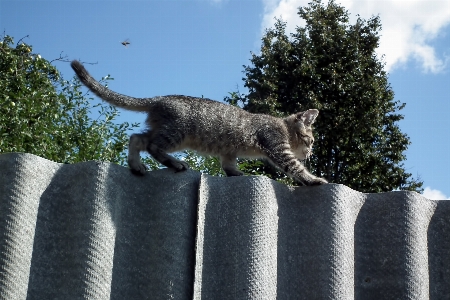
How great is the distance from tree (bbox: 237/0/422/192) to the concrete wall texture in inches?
496

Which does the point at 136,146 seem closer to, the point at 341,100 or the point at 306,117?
the point at 306,117

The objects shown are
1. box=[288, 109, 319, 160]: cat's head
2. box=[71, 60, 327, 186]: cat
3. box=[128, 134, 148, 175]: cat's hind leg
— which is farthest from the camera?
box=[288, 109, 319, 160]: cat's head

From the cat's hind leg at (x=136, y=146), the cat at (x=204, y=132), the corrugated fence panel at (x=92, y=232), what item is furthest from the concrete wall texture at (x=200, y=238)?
the cat at (x=204, y=132)

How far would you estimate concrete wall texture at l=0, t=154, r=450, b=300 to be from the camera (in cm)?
196

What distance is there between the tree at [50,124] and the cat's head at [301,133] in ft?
4.72

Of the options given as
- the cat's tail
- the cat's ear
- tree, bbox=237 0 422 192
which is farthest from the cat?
tree, bbox=237 0 422 192

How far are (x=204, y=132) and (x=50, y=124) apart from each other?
4.64 ft

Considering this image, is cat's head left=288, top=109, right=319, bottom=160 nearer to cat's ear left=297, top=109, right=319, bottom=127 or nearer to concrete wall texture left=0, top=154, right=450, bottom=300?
cat's ear left=297, top=109, right=319, bottom=127

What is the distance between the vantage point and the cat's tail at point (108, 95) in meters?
3.94

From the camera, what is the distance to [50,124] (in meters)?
4.72

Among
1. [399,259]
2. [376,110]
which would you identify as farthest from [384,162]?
[399,259]

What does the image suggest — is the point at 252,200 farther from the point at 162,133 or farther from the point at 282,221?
the point at 162,133

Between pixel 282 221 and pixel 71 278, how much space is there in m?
0.81

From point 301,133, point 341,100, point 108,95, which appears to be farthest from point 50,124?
point 341,100
